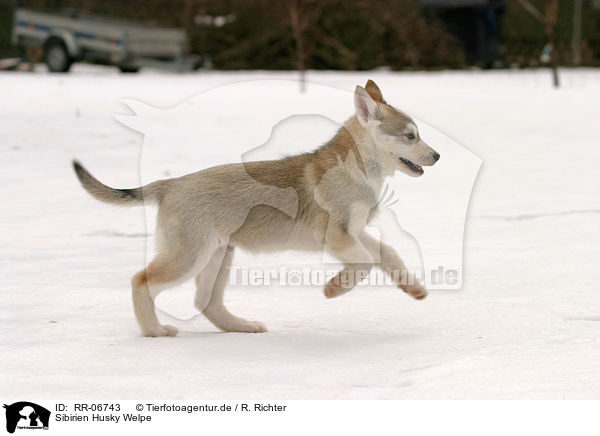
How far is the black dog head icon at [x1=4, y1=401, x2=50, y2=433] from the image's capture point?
292 centimetres

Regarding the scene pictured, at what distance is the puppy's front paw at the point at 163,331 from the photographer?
154 inches

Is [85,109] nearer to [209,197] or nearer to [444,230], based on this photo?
[444,230]

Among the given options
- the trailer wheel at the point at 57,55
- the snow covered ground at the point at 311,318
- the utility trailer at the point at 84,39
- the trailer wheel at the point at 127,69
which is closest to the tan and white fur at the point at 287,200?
the snow covered ground at the point at 311,318

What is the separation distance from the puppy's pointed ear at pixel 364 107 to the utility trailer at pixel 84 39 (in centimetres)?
1534

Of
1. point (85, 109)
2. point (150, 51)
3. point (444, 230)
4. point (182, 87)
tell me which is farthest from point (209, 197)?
point (150, 51)

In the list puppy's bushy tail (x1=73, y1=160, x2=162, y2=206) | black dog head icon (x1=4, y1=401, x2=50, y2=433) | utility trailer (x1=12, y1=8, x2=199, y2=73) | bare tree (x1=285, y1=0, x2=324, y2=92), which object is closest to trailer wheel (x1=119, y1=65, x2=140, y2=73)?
utility trailer (x1=12, y1=8, x2=199, y2=73)

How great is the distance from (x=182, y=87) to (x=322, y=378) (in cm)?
1306

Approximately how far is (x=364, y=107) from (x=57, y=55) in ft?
52.7

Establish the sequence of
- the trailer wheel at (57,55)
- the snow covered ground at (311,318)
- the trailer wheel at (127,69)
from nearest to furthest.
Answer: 1. the snow covered ground at (311,318)
2. the trailer wheel at (57,55)
3. the trailer wheel at (127,69)

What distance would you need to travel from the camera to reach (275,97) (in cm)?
1382

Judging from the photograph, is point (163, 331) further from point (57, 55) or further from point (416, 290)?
point (57, 55)

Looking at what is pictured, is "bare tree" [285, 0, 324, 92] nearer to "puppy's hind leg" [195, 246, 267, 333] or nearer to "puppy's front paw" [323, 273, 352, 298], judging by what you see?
"puppy's hind leg" [195, 246, 267, 333]

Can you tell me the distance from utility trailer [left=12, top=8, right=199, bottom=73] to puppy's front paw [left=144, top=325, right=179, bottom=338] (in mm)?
15124

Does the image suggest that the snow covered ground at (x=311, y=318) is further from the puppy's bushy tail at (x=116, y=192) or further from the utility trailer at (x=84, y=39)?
the utility trailer at (x=84, y=39)
